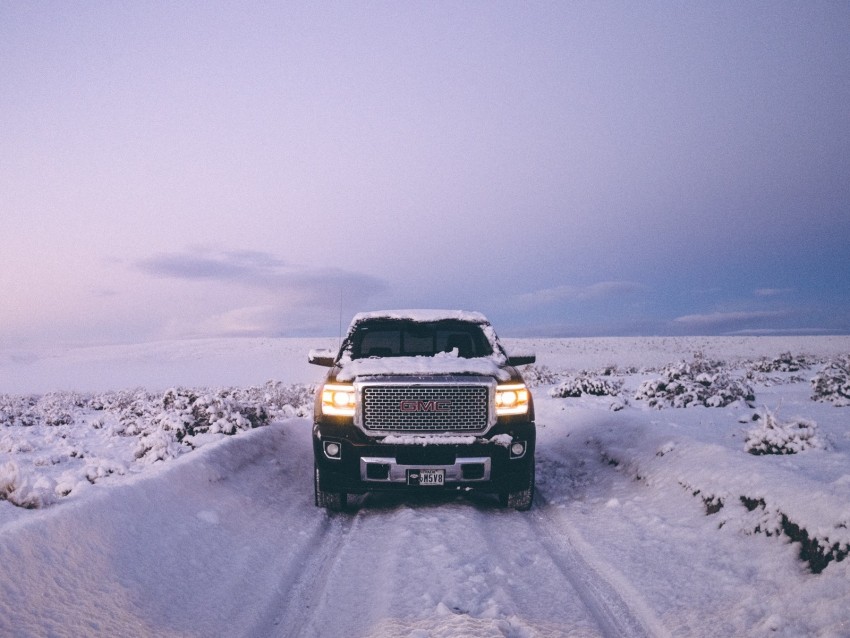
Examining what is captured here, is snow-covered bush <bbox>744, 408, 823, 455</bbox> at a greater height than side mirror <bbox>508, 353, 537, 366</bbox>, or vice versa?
side mirror <bbox>508, 353, 537, 366</bbox>

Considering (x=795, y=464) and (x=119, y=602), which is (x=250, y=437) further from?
(x=795, y=464)

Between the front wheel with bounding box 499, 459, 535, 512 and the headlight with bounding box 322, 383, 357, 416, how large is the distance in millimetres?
1873

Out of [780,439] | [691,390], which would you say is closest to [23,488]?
[780,439]

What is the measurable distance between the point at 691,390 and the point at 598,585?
11423mm

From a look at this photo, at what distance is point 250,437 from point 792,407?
1113 centimetres

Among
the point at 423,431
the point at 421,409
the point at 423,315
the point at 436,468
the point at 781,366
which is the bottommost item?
the point at 781,366

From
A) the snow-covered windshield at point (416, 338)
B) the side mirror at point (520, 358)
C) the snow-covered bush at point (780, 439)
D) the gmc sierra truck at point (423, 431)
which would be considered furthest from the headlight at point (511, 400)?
the snow-covered bush at point (780, 439)

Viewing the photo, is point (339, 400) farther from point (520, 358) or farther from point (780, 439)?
point (780, 439)

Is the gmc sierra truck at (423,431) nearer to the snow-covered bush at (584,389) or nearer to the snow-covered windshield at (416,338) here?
the snow-covered windshield at (416,338)

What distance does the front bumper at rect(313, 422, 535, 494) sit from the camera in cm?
567

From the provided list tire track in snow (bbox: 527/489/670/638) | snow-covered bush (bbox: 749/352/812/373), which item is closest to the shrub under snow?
tire track in snow (bbox: 527/489/670/638)

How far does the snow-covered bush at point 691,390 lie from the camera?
13.5 meters

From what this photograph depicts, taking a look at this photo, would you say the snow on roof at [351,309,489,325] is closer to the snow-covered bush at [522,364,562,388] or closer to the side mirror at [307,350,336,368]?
the side mirror at [307,350,336,368]

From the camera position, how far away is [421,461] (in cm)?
567
